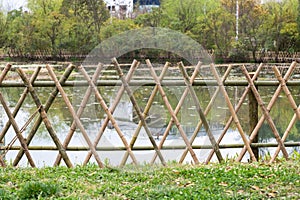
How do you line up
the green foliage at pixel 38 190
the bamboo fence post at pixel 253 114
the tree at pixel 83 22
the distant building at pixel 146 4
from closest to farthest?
the green foliage at pixel 38 190 < the bamboo fence post at pixel 253 114 < the tree at pixel 83 22 < the distant building at pixel 146 4

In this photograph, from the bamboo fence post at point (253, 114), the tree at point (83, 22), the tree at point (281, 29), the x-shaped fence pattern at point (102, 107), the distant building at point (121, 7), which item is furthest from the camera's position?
the distant building at point (121, 7)

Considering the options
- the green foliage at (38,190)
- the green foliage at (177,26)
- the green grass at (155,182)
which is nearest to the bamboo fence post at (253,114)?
the green grass at (155,182)

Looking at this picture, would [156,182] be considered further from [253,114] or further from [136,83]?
[253,114]

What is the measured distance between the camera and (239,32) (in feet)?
80.9

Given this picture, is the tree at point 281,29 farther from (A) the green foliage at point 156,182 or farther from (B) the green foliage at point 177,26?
(A) the green foliage at point 156,182

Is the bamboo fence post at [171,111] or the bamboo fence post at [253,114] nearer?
the bamboo fence post at [171,111]

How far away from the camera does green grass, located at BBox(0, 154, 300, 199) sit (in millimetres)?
3133

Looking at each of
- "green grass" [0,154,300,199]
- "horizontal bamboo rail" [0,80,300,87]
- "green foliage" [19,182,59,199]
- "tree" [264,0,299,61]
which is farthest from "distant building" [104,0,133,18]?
"green foliage" [19,182,59,199]

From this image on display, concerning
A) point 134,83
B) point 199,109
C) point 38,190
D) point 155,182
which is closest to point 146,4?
point 134,83

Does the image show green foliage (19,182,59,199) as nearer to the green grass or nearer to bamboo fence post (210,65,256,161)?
the green grass

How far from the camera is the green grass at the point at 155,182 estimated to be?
123 inches

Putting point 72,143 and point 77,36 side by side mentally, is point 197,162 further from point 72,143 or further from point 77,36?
point 77,36

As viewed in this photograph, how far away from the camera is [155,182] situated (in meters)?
3.52

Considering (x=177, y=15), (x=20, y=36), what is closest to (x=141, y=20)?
(x=177, y=15)
